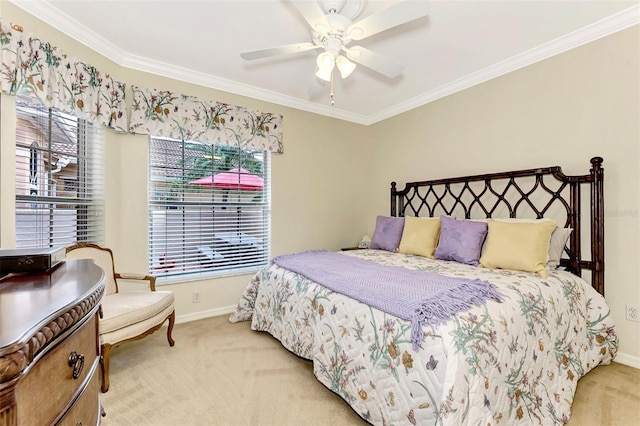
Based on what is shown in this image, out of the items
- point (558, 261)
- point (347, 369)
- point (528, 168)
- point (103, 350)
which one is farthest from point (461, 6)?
point (103, 350)

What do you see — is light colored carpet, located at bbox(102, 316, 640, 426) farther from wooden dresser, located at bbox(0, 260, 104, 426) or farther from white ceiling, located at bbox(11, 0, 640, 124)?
white ceiling, located at bbox(11, 0, 640, 124)

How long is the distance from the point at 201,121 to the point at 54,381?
289cm

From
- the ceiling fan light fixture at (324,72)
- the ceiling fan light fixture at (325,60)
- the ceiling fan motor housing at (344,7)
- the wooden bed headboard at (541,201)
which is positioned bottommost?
the wooden bed headboard at (541,201)

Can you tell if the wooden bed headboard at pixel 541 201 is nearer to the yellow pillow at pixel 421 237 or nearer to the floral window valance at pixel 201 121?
the yellow pillow at pixel 421 237

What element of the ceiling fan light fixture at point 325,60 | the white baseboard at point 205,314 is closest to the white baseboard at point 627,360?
the ceiling fan light fixture at point 325,60

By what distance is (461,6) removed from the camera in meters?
2.11

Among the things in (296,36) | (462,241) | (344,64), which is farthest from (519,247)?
(296,36)

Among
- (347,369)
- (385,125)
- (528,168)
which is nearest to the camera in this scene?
(347,369)

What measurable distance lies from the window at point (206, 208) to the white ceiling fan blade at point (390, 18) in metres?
2.07

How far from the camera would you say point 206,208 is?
10.8ft

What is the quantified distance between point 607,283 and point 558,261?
40 centimetres

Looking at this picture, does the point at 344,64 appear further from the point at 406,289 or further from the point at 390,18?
the point at 406,289

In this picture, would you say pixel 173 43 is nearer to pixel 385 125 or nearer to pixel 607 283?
pixel 385 125

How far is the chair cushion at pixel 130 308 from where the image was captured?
201cm
